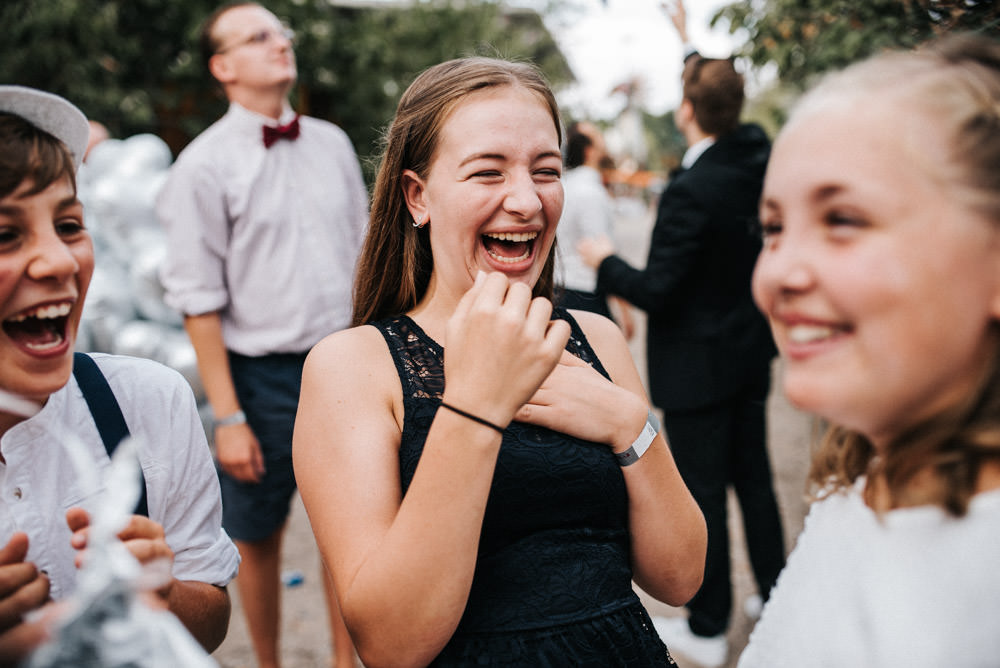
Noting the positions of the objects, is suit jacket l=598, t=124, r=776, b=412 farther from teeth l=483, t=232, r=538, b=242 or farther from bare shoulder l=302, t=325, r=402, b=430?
bare shoulder l=302, t=325, r=402, b=430

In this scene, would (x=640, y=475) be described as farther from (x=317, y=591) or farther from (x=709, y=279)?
(x=317, y=591)

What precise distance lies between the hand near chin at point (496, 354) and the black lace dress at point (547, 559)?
0.98 feet

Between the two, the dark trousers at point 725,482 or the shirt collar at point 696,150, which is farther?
the shirt collar at point 696,150

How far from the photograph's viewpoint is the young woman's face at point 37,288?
39.5 inches

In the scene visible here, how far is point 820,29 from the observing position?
3557 millimetres

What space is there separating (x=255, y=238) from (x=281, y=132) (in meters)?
0.42

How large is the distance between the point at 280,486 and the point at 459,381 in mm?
1860

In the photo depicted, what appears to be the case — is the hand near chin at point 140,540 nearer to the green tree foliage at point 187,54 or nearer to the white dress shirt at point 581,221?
the white dress shirt at point 581,221

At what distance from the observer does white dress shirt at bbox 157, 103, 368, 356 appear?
266 centimetres

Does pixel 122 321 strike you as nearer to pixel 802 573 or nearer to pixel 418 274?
pixel 418 274

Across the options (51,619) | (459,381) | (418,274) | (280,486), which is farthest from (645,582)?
(280,486)

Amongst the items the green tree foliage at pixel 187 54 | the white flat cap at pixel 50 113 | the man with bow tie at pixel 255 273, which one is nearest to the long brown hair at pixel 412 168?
the white flat cap at pixel 50 113

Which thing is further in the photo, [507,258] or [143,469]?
[507,258]

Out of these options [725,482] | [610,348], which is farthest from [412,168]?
[725,482]
